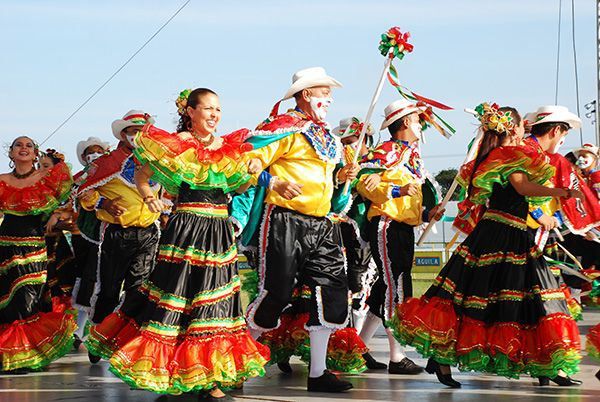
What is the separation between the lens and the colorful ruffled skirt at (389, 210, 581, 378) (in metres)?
7.07

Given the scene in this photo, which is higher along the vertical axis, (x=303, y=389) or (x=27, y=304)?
(x=27, y=304)

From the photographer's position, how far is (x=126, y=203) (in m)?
9.00

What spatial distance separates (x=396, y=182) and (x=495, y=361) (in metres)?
1.96

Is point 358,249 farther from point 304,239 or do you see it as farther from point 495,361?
point 495,361

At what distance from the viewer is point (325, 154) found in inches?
296

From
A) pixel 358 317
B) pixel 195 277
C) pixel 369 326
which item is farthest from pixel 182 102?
pixel 358 317

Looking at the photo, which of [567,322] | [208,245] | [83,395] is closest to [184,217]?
[208,245]

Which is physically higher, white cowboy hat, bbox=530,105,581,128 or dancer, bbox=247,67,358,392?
white cowboy hat, bbox=530,105,581,128

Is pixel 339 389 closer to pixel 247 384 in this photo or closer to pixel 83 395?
pixel 247 384

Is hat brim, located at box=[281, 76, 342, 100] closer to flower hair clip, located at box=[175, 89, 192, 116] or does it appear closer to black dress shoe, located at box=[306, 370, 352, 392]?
flower hair clip, located at box=[175, 89, 192, 116]

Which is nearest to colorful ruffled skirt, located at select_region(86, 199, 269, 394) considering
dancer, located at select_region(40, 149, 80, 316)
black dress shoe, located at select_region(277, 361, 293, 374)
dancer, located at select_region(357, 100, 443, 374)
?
black dress shoe, located at select_region(277, 361, 293, 374)

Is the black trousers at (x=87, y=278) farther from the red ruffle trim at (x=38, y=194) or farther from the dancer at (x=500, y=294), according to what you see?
the dancer at (x=500, y=294)

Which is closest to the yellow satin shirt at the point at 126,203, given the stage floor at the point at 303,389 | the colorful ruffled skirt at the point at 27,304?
the colorful ruffled skirt at the point at 27,304

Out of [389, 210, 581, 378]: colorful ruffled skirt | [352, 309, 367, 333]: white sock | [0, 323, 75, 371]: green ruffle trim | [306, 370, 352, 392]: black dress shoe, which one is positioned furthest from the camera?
[352, 309, 367, 333]: white sock
